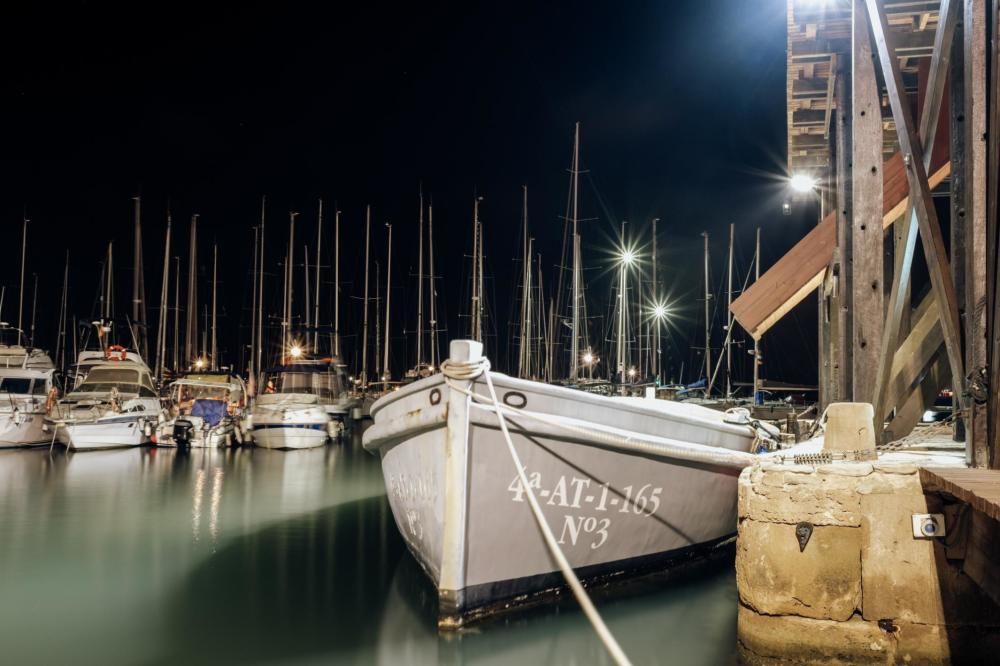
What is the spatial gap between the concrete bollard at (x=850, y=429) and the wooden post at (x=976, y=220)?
1.87ft

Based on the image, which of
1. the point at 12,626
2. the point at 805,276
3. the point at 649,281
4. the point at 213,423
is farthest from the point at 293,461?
the point at 649,281

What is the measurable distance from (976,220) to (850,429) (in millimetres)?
1493

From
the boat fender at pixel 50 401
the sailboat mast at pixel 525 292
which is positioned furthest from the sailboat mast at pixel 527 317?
the boat fender at pixel 50 401

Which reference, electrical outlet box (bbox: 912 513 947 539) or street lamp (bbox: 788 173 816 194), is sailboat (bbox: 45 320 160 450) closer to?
street lamp (bbox: 788 173 816 194)

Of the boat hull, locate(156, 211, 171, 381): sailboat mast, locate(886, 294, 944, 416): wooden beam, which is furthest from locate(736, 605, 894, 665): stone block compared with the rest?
locate(156, 211, 171, 381): sailboat mast

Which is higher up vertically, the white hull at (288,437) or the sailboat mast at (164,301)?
the sailboat mast at (164,301)

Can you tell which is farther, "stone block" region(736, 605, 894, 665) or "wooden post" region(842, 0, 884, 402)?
"wooden post" region(842, 0, 884, 402)

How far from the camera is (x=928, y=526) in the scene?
13.8 feet

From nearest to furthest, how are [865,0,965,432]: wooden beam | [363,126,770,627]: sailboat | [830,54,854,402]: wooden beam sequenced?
[865,0,965,432]: wooden beam → [363,126,770,627]: sailboat → [830,54,854,402]: wooden beam

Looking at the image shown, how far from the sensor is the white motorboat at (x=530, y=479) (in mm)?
5469

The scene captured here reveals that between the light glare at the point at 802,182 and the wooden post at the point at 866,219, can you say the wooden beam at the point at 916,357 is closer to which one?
the wooden post at the point at 866,219

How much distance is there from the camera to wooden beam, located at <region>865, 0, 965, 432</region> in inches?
182

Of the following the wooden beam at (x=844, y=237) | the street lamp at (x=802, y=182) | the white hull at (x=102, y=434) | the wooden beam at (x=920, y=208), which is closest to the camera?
the wooden beam at (x=920, y=208)

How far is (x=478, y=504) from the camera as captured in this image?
5480mm
